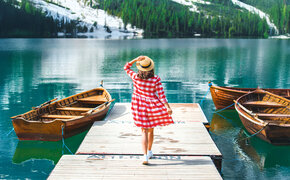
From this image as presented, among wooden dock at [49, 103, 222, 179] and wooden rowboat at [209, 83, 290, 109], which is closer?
wooden dock at [49, 103, 222, 179]

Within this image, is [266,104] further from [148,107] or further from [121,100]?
[148,107]

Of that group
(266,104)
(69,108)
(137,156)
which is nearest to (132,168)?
(137,156)

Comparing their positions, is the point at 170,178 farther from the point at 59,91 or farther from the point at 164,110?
the point at 59,91

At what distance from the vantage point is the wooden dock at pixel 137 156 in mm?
6816

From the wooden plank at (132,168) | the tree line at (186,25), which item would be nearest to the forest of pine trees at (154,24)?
the tree line at (186,25)

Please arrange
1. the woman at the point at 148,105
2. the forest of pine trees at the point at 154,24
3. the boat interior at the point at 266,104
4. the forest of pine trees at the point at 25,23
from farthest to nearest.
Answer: the forest of pine trees at the point at 154,24 → the forest of pine trees at the point at 25,23 → the boat interior at the point at 266,104 → the woman at the point at 148,105

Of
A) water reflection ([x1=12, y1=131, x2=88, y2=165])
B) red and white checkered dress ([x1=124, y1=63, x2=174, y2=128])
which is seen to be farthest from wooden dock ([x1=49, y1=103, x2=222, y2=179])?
water reflection ([x1=12, y1=131, x2=88, y2=165])

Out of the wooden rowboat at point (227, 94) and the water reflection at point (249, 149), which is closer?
the water reflection at point (249, 149)

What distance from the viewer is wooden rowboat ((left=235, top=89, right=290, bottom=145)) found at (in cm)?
1119

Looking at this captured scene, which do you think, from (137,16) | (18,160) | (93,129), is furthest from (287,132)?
(137,16)

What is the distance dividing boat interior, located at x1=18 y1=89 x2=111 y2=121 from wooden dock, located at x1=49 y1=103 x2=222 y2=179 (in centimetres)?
274

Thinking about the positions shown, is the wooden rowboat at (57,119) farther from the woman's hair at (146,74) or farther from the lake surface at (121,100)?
the woman's hair at (146,74)

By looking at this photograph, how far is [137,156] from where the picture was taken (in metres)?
7.77

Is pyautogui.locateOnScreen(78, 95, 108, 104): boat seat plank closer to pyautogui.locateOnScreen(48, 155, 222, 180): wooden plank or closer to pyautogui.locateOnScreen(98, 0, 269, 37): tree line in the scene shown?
pyautogui.locateOnScreen(48, 155, 222, 180): wooden plank
